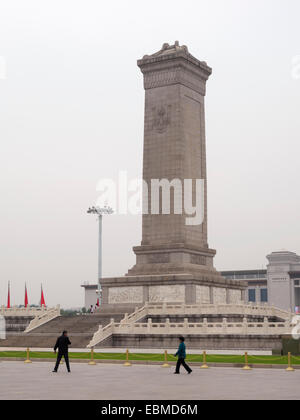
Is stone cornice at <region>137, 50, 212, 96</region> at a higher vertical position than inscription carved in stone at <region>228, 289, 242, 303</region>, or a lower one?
higher

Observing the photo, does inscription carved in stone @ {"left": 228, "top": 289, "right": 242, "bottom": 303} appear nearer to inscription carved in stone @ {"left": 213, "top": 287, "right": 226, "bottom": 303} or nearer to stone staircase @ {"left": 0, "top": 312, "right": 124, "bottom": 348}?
inscription carved in stone @ {"left": 213, "top": 287, "right": 226, "bottom": 303}

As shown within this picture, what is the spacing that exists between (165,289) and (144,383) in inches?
1465

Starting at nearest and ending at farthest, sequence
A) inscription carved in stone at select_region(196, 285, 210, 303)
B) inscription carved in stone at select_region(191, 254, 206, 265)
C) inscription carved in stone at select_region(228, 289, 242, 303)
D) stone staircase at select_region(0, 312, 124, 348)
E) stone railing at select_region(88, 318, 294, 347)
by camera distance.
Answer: stone railing at select_region(88, 318, 294, 347) → stone staircase at select_region(0, 312, 124, 348) → inscription carved in stone at select_region(196, 285, 210, 303) → inscription carved in stone at select_region(191, 254, 206, 265) → inscription carved in stone at select_region(228, 289, 242, 303)

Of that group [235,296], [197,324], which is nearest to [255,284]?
[235,296]

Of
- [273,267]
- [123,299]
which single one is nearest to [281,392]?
[123,299]

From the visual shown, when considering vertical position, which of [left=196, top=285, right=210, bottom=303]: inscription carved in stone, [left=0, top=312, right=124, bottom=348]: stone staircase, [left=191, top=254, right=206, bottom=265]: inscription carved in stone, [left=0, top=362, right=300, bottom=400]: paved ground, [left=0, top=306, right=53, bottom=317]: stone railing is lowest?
[left=0, top=362, right=300, bottom=400]: paved ground

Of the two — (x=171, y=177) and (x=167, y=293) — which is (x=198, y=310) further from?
(x=171, y=177)

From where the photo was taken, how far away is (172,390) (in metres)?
20.0

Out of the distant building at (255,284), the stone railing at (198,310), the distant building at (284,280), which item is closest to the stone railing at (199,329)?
the stone railing at (198,310)

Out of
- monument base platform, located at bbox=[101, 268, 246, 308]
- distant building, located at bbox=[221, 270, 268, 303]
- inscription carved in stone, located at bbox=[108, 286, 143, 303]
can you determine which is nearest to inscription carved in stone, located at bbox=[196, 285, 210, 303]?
monument base platform, located at bbox=[101, 268, 246, 308]

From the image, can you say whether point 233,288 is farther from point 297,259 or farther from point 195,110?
point 297,259

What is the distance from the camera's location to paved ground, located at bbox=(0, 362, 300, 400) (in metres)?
18.9

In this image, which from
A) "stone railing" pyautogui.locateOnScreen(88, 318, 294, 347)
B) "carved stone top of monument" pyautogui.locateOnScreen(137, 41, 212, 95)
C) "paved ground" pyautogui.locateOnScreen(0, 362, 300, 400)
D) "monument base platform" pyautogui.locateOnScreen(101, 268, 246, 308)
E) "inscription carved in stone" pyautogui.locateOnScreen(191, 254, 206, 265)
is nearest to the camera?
"paved ground" pyautogui.locateOnScreen(0, 362, 300, 400)

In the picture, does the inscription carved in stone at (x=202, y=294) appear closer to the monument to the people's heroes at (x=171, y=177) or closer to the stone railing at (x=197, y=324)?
the monument to the people's heroes at (x=171, y=177)
